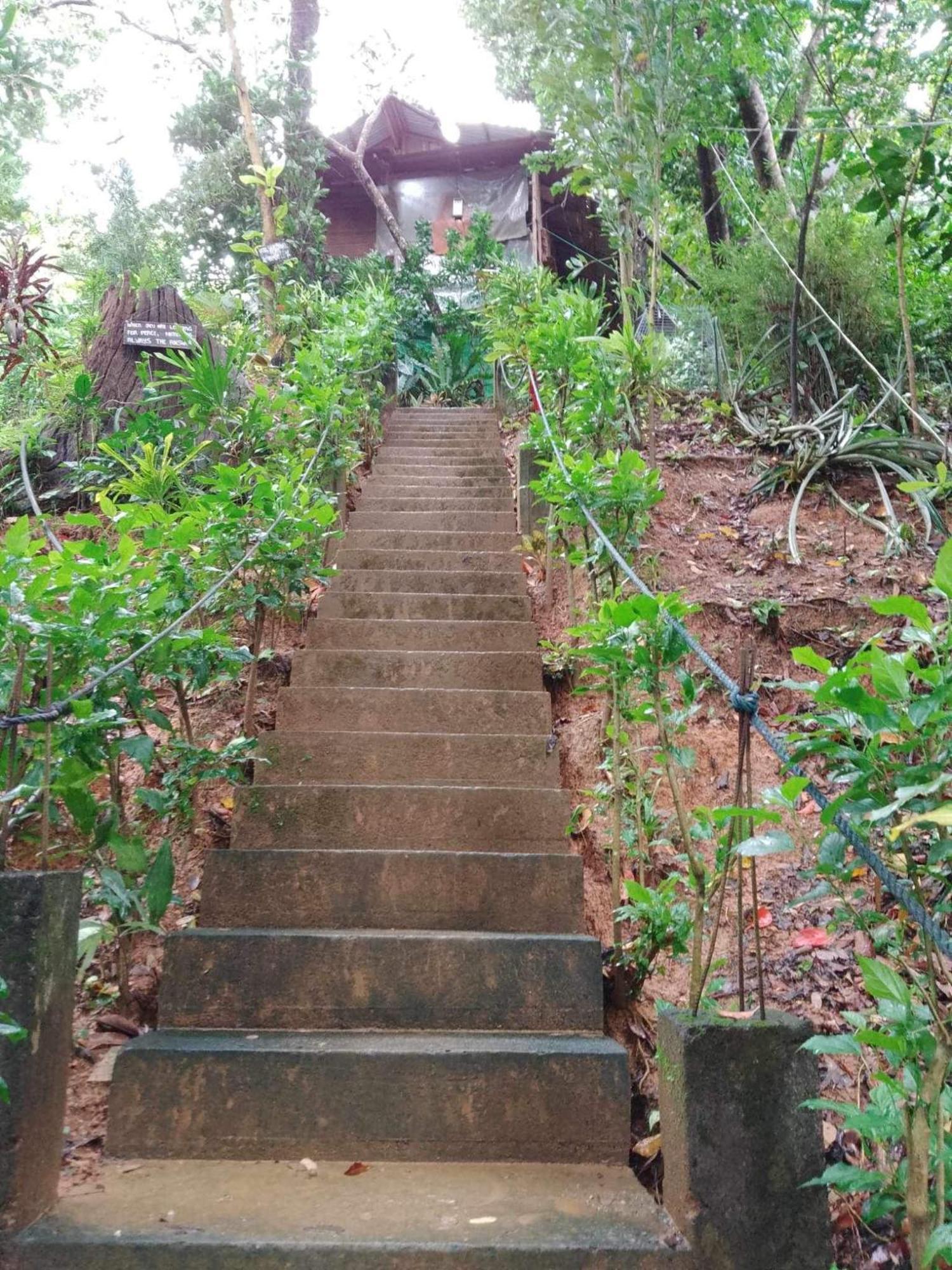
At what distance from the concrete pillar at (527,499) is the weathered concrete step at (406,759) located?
1.90m

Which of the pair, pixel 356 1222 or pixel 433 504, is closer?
pixel 356 1222

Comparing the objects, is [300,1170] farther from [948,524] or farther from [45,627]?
[948,524]

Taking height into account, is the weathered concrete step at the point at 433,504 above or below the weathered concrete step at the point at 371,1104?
above

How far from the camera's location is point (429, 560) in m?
4.61

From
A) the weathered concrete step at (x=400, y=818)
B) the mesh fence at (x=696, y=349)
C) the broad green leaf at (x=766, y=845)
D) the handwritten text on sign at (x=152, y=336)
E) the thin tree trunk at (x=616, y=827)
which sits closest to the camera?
the broad green leaf at (x=766, y=845)

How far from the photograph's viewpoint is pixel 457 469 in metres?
6.29

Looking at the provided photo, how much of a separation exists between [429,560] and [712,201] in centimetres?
542

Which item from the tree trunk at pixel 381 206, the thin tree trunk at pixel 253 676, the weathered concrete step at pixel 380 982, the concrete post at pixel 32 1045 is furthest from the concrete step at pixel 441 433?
the concrete post at pixel 32 1045

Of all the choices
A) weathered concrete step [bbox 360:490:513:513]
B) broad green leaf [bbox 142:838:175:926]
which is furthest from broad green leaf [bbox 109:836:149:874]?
weathered concrete step [bbox 360:490:513:513]

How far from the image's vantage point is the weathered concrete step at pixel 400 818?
2736 mm

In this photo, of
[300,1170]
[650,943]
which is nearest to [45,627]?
[300,1170]

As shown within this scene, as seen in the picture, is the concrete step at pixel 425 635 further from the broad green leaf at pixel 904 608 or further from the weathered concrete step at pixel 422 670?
the broad green leaf at pixel 904 608

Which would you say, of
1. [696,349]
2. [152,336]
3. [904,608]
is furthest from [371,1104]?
[696,349]

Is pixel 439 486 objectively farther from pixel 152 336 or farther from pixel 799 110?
pixel 799 110
